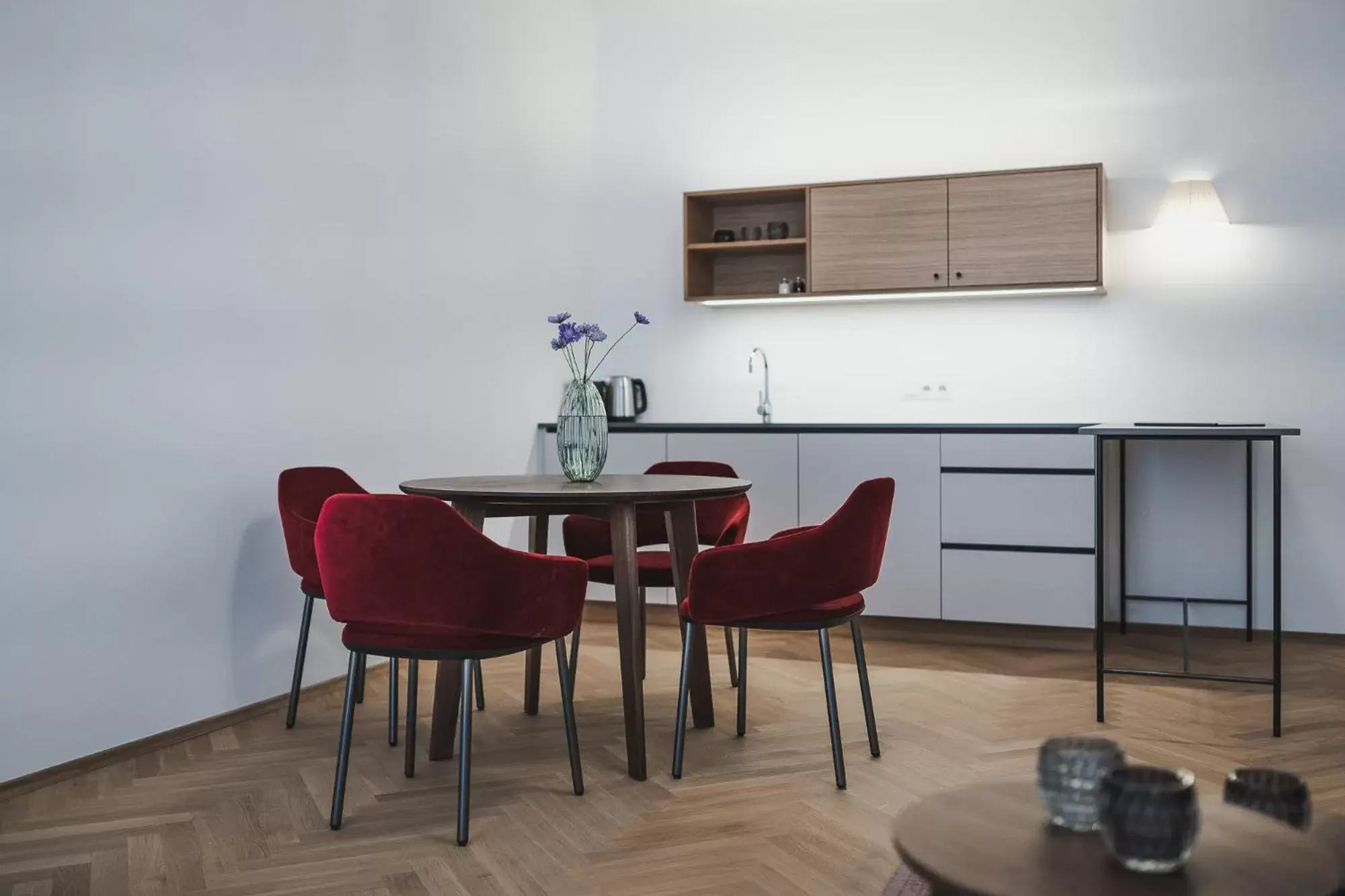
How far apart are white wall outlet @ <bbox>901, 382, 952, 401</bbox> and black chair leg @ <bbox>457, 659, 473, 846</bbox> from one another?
309 cm

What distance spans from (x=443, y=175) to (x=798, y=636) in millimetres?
2313

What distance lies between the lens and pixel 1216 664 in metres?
4.11

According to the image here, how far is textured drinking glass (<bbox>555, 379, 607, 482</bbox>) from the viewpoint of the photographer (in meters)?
3.21

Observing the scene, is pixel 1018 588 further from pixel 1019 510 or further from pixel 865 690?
pixel 865 690

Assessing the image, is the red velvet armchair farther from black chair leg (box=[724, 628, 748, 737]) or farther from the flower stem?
the flower stem

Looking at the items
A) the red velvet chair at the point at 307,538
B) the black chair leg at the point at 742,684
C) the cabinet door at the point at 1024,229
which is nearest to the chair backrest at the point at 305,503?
the red velvet chair at the point at 307,538

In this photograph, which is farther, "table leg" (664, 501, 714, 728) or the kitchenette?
the kitchenette

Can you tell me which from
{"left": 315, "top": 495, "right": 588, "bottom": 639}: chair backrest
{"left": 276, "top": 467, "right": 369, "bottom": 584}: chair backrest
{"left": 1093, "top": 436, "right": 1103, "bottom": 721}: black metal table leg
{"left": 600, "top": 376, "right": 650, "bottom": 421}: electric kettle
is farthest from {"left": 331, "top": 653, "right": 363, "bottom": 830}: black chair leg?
{"left": 600, "top": 376, "right": 650, "bottom": 421}: electric kettle

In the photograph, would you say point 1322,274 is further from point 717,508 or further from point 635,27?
point 635,27

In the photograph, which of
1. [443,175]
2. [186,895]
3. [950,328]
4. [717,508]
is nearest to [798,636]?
[717,508]

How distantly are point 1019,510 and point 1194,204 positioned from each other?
1449mm

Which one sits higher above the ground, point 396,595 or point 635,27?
point 635,27

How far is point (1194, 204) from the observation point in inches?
181

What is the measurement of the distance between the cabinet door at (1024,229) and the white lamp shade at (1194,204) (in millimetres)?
372
